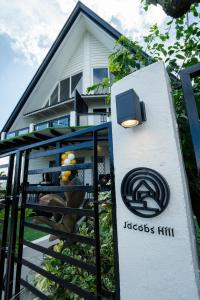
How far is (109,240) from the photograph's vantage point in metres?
1.93

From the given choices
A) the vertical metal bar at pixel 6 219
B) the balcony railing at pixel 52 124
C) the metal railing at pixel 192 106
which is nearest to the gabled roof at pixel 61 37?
the balcony railing at pixel 52 124

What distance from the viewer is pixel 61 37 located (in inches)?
372

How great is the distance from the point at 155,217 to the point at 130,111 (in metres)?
0.70

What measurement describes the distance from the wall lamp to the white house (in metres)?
6.94

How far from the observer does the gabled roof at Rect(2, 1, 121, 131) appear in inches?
332

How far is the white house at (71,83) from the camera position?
8.77 metres

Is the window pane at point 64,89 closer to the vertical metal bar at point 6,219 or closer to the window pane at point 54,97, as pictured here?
the window pane at point 54,97

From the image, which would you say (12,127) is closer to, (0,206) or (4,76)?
(4,76)

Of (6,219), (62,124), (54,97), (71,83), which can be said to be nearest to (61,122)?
(62,124)

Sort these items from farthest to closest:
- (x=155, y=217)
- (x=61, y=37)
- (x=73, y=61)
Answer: (x=73, y=61), (x=61, y=37), (x=155, y=217)

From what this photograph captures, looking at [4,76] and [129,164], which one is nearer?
[129,164]

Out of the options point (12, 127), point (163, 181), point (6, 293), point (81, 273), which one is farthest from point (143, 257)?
point (12, 127)

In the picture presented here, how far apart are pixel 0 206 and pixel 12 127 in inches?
390

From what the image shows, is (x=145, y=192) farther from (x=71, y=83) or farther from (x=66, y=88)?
(x=66, y=88)
